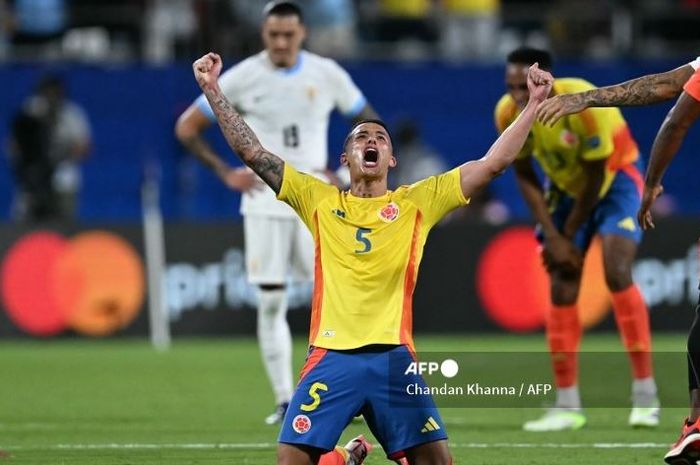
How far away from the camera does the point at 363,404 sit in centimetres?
689

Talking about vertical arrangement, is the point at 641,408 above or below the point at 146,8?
below

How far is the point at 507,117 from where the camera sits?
9.99 metres

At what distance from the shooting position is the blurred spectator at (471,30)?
66.0 feet

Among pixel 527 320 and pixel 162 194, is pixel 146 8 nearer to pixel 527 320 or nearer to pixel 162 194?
pixel 162 194

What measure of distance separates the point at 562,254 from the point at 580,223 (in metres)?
0.29

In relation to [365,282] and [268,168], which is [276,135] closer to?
[268,168]

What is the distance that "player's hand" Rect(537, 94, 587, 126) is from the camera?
7234 mm

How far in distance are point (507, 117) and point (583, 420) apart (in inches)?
79.8

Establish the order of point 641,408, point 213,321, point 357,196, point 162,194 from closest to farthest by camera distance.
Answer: point 357,196 → point 641,408 → point 213,321 → point 162,194

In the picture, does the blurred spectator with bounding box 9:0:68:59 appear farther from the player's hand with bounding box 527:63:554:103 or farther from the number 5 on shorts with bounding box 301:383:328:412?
the number 5 on shorts with bounding box 301:383:328:412

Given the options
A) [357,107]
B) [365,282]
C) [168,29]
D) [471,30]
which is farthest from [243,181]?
[471,30]

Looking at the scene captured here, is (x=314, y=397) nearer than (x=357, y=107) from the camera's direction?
Yes

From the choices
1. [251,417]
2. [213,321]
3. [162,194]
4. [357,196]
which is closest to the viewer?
[357,196]

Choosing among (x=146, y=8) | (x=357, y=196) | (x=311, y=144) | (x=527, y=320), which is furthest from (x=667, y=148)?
(x=146, y=8)
